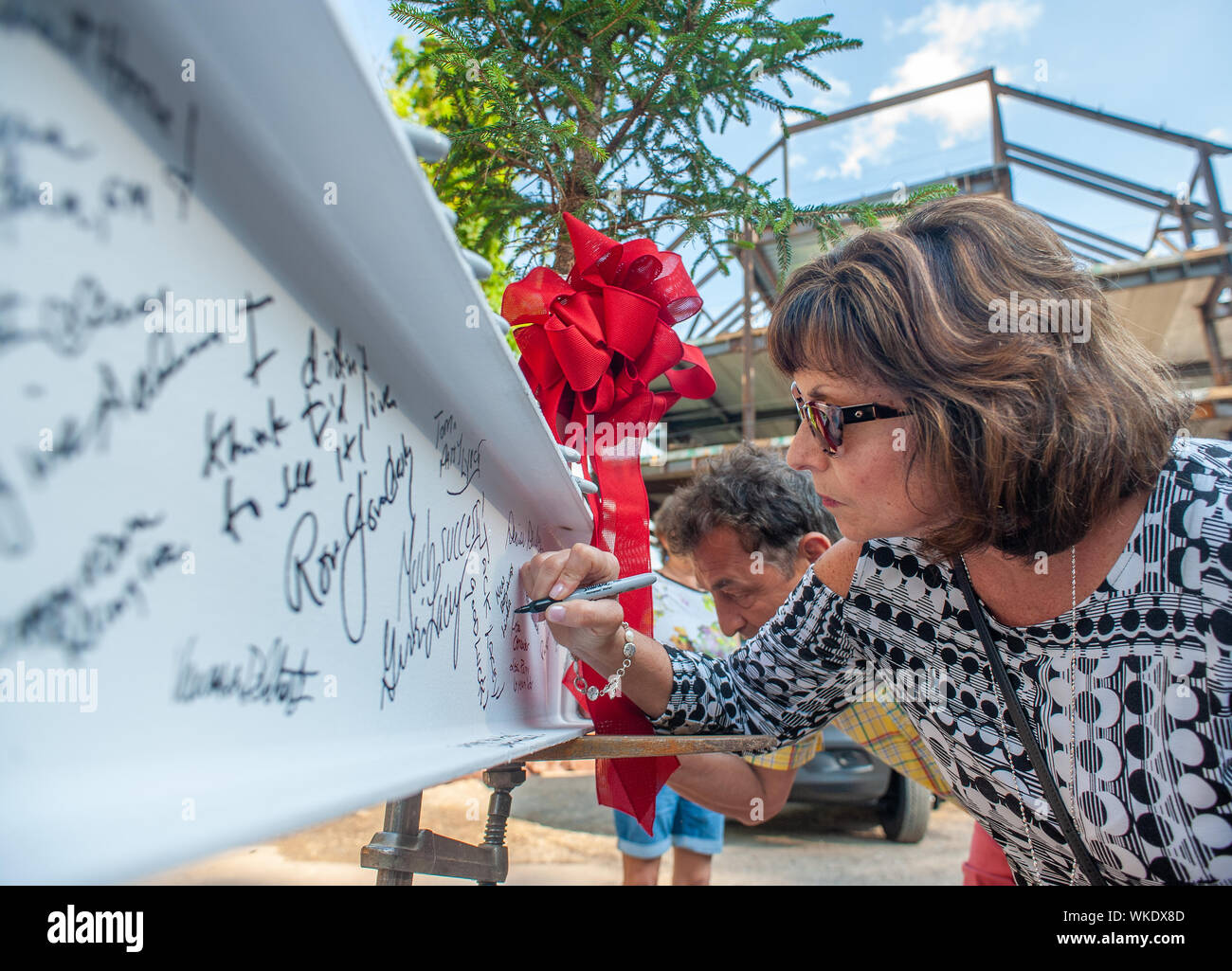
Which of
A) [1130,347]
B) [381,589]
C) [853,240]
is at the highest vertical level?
[853,240]

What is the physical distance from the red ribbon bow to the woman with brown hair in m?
0.23

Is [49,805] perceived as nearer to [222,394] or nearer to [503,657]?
[222,394]

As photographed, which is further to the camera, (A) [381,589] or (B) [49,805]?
(A) [381,589]

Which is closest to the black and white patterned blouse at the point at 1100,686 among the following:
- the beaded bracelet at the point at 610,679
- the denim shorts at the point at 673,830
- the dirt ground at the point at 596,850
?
the beaded bracelet at the point at 610,679

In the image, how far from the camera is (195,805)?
434 mm

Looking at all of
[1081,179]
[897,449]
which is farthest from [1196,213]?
[897,449]

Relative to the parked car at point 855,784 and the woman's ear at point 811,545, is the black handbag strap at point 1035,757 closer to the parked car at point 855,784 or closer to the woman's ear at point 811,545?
the woman's ear at point 811,545

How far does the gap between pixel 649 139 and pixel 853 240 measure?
88 cm

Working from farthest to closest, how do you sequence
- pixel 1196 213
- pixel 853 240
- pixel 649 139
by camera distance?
pixel 1196 213, pixel 649 139, pixel 853 240

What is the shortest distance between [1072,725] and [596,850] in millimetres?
4431

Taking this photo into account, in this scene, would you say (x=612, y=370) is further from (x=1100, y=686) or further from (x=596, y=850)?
(x=596, y=850)

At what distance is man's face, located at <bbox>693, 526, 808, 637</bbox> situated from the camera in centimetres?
235

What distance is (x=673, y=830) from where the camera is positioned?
3240 millimetres

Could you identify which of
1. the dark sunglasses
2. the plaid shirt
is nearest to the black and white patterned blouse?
the dark sunglasses
